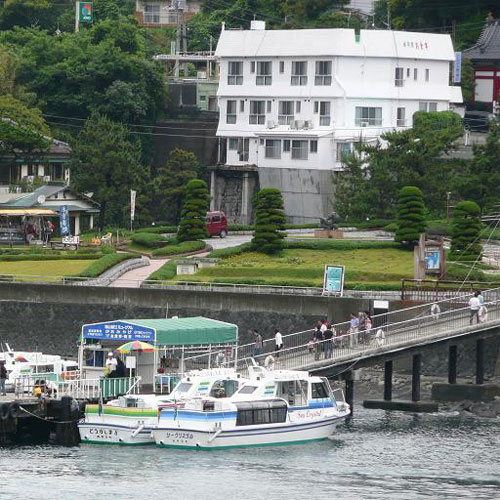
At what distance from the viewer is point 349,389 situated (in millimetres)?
76750

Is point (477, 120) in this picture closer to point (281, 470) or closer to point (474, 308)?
point (474, 308)

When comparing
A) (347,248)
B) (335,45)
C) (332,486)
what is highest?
(335,45)

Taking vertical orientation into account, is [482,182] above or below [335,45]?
below

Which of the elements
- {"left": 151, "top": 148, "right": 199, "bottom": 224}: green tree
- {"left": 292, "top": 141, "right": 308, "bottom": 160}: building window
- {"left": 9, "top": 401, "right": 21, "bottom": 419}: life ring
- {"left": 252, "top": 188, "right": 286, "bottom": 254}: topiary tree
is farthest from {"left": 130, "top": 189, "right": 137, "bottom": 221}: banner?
{"left": 9, "top": 401, "right": 21, "bottom": 419}: life ring

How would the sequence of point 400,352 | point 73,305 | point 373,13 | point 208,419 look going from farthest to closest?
1. point 373,13
2. point 73,305
3. point 400,352
4. point 208,419

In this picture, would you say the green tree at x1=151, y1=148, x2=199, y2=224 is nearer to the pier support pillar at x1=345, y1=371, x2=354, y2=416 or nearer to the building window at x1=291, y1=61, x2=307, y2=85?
the building window at x1=291, y1=61, x2=307, y2=85

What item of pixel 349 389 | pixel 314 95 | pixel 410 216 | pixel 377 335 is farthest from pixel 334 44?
pixel 349 389

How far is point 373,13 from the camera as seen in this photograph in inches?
6216

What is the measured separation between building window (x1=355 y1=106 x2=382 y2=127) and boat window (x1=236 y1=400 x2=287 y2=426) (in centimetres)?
5781

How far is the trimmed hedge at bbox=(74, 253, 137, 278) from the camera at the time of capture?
312 feet

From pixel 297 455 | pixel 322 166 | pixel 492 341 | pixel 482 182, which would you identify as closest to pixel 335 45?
pixel 322 166

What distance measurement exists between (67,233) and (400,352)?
37997 mm

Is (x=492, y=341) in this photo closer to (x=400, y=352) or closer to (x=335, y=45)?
(x=400, y=352)

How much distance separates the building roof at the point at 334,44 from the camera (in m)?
123
